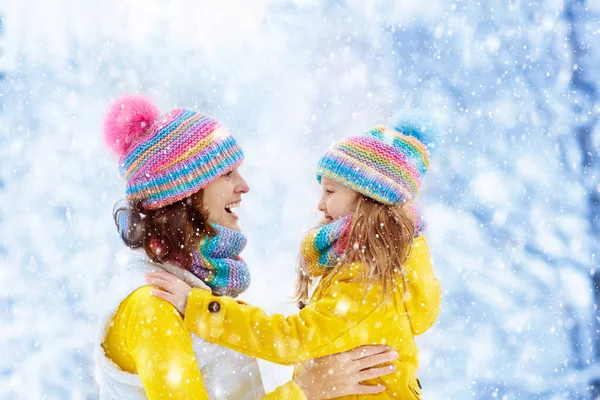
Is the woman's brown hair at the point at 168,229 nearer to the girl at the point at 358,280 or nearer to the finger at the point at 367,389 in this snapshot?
the girl at the point at 358,280

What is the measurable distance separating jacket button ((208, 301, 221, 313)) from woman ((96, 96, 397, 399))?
0.12 m

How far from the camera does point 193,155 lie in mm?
2678

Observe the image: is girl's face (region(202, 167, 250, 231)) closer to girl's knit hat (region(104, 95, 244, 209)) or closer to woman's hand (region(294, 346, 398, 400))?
girl's knit hat (region(104, 95, 244, 209))

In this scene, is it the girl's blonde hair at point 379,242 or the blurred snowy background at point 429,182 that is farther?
the blurred snowy background at point 429,182

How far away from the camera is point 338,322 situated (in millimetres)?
2688

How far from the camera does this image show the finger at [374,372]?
2770 millimetres

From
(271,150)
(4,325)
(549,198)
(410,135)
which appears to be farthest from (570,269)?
(4,325)

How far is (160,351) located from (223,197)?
2.42ft

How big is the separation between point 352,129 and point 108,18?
3359mm

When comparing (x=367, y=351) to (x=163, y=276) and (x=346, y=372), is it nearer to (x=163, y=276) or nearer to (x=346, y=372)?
(x=346, y=372)

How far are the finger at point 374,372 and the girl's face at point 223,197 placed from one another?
800mm

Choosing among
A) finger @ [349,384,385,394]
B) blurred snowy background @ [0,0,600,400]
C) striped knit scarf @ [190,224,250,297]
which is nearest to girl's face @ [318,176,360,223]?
striped knit scarf @ [190,224,250,297]

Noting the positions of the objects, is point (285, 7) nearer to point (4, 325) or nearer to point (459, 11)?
point (459, 11)

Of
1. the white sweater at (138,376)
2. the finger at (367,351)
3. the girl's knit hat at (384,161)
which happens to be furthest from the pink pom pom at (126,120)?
the finger at (367,351)
